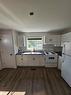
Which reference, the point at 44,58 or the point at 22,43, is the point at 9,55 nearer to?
the point at 22,43

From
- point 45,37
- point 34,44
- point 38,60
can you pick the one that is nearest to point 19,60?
point 38,60

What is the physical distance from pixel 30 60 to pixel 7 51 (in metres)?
1.46

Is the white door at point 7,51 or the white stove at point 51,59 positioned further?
the white stove at point 51,59

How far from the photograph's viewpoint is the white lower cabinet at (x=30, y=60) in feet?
14.9

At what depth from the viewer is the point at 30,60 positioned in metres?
4.59

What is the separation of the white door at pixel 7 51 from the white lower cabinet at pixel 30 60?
0.36 m

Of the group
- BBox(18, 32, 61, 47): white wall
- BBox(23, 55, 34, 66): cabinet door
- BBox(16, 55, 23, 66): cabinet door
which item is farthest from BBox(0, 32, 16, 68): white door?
BBox(18, 32, 61, 47): white wall

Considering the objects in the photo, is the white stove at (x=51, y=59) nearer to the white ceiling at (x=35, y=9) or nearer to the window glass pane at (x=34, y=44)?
the window glass pane at (x=34, y=44)

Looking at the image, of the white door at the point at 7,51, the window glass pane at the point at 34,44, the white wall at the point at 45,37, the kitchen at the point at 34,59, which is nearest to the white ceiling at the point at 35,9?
the kitchen at the point at 34,59

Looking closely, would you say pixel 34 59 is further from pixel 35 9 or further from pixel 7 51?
pixel 35 9

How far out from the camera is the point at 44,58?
4535 millimetres

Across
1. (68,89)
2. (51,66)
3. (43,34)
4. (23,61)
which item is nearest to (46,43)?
(43,34)

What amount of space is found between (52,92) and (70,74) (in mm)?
842

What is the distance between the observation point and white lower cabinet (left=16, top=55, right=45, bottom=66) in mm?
4547
